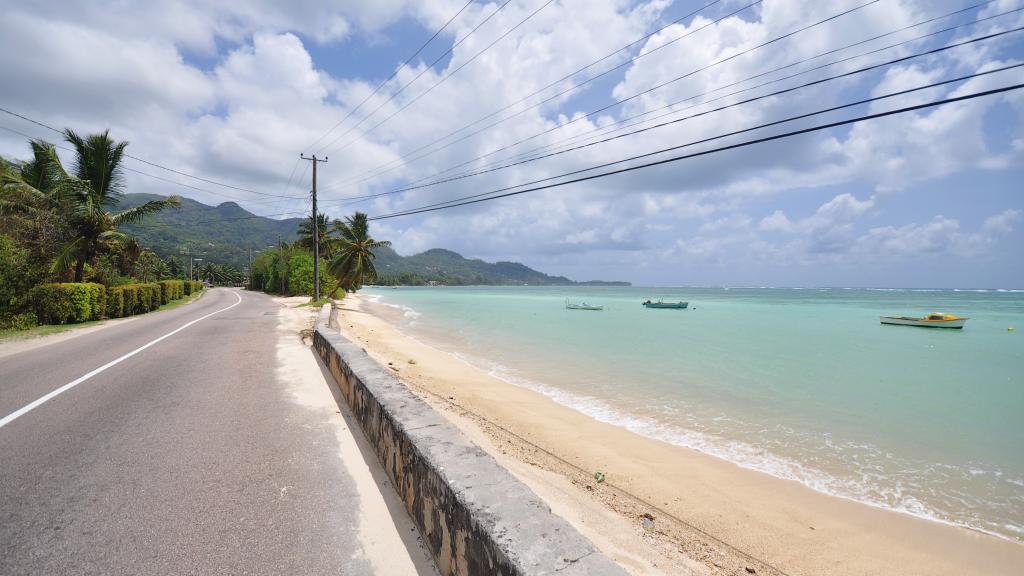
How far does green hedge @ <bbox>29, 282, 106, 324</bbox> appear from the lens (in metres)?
14.0

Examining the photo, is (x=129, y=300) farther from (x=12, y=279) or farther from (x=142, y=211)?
(x=12, y=279)

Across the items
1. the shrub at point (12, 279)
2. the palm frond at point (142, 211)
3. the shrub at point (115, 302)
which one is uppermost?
→ the palm frond at point (142, 211)

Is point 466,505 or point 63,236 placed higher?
point 63,236

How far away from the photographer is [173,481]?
131 inches

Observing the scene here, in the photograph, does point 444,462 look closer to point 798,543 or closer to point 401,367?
point 798,543

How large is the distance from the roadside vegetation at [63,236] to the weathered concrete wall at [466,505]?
16887 millimetres

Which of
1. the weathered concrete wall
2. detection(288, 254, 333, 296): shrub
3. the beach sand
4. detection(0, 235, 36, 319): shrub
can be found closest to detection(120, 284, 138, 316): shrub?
detection(0, 235, 36, 319): shrub

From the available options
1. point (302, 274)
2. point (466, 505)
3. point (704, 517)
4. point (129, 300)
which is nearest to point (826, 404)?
point (704, 517)

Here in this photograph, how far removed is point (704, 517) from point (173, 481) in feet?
18.2

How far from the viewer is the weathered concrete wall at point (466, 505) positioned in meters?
1.80

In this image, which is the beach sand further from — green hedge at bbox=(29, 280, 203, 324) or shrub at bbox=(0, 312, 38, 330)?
green hedge at bbox=(29, 280, 203, 324)

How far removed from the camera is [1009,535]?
5.30 meters

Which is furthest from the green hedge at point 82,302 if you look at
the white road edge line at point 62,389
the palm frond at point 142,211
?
the white road edge line at point 62,389

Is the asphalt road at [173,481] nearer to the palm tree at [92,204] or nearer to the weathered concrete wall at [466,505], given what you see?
the weathered concrete wall at [466,505]
